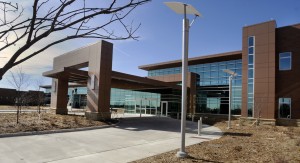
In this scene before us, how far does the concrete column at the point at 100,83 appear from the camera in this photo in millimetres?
27359

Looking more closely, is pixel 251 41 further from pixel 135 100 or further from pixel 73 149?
pixel 73 149

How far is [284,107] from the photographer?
1280 inches

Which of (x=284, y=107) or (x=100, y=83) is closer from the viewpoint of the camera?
(x=100, y=83)

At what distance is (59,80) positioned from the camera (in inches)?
1337

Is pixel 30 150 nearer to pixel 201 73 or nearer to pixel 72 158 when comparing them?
pixel 72 158

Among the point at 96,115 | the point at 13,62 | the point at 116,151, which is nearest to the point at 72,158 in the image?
the point at 116,151

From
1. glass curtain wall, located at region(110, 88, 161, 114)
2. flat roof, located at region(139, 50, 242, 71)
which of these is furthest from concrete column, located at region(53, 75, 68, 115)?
flat roof, located at region(139, 50, 242, 71)

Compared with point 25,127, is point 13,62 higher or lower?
higher

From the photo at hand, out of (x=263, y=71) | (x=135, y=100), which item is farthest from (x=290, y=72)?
(x=135, y=100)

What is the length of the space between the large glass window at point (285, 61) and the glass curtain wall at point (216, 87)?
923 cm

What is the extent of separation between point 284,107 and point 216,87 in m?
14.3

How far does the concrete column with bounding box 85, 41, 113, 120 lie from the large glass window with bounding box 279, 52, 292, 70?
62.9 feet

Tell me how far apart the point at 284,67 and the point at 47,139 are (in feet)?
89.7

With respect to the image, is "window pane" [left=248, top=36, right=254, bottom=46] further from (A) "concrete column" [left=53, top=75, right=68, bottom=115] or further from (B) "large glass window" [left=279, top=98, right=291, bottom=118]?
(A) "concrete column" [left=53, top=75, right=68, bottom=115]
